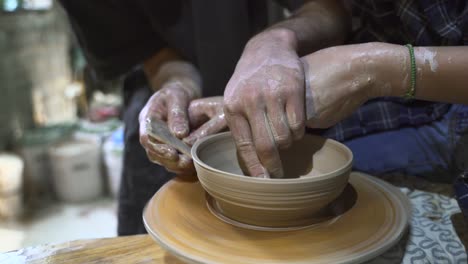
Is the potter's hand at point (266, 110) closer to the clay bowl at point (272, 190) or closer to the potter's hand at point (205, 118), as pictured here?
the clay bowl at point (272, 190)

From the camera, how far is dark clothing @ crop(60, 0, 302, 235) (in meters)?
1.53

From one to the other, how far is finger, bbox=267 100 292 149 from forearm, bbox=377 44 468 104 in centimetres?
22

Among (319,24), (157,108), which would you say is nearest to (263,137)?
(157,108)

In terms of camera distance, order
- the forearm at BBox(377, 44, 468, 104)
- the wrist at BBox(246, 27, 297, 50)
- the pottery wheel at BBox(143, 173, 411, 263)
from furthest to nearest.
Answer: the wrist at BBox(246, 27, 297, 50), the forearm at BBox(377, 44, 468, 104), the pottery wheel at BBox(143, 173, 411, 263)

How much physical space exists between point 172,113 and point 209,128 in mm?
116

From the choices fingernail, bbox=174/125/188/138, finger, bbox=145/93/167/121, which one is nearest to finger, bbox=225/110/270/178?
fingernail, bbox=174/125/188/138

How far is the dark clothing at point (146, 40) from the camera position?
153 centimetres

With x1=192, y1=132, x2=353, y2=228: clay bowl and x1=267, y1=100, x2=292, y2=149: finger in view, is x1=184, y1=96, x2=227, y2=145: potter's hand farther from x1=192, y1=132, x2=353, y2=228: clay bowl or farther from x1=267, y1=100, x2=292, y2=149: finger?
x1=267, y1=100, x2=292, y2=149: finger

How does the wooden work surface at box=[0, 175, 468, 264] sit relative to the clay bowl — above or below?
below

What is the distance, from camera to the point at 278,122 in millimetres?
863

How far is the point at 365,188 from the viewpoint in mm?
1000

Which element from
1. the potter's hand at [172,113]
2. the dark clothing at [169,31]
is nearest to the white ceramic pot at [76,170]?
the dark clothing at [169,31]

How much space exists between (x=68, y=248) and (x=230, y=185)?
0.35 metres

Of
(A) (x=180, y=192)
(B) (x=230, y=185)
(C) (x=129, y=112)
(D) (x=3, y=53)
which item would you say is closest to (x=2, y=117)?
(D) (x=3, y=53)
